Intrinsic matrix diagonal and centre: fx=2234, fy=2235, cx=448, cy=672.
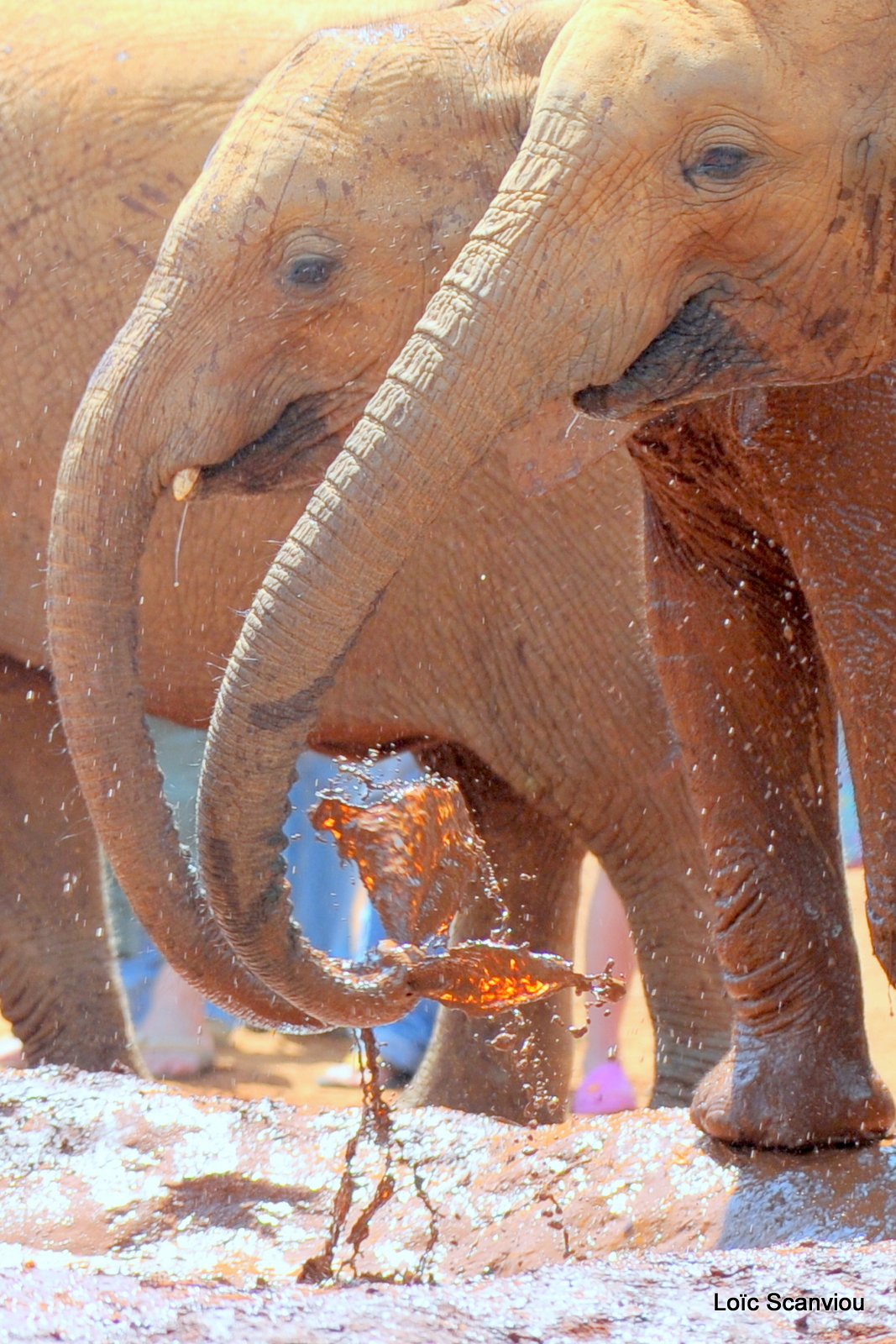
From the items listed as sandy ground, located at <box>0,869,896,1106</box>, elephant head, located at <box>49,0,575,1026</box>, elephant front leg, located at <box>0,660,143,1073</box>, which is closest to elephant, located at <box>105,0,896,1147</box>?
elephant head, located at <box>49,0,575,1026</box>

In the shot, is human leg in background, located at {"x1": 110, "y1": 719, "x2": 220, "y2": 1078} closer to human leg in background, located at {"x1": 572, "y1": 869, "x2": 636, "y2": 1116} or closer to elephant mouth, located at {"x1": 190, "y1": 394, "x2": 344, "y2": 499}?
human leg in background, located at {"x1": 572, "y1": 869, "x2": 636, "y2": 1116}

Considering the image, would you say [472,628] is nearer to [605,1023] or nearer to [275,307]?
[275,307]

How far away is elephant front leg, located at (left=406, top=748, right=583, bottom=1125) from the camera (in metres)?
4.31

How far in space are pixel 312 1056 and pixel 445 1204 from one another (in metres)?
3.47

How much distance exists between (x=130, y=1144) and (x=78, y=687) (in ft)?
2.81

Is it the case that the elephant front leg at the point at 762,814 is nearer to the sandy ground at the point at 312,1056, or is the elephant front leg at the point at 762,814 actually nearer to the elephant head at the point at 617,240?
the elephant head at the point at 617,240

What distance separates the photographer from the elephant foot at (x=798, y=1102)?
2.91m

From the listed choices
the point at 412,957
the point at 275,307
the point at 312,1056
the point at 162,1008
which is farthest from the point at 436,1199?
the point at 312,1056

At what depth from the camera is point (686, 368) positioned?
2.42m

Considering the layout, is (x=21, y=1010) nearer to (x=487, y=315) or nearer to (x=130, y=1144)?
(x=130, y=1144)

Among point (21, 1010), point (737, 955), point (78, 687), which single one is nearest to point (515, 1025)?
point (21, 1010)

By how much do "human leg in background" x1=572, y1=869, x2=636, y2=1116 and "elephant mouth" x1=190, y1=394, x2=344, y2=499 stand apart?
2.42 meters

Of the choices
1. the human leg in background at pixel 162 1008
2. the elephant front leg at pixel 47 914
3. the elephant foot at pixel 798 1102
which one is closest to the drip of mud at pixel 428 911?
the elephant foot at pixel 798 1102

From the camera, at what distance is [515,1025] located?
4328 mm
